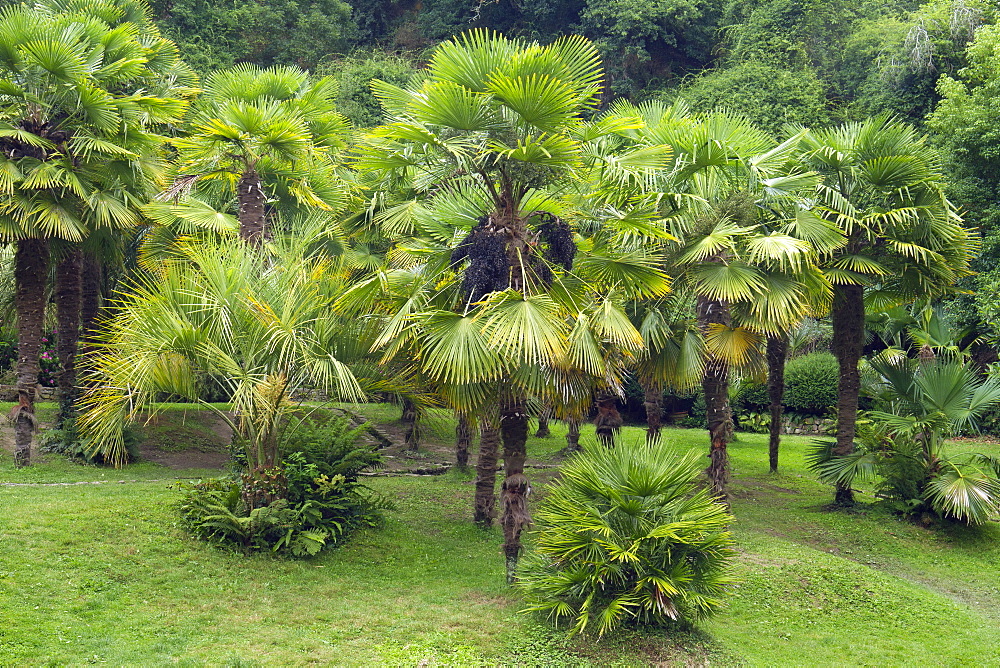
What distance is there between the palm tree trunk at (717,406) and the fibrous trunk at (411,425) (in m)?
4.47

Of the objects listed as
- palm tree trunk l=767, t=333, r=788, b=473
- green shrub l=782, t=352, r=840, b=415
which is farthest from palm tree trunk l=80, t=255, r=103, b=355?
green shrub l=782, t=352, r=840, b=415

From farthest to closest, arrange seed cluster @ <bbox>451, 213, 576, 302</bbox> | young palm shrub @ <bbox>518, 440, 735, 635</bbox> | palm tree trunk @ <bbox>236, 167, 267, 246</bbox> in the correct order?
1. palm tree trunk @ <bbox>236, 167, 267, 246</bbox>
2. seed cluster @ <bbox>451, 213, 576, 302</bbox>
3. young palm shrub @ <bbox>518, 440, 735, 635</bbox>

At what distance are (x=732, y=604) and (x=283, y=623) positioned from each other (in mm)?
5096

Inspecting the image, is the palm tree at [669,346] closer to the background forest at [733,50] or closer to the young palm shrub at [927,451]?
the young palm shrub at [927,451]

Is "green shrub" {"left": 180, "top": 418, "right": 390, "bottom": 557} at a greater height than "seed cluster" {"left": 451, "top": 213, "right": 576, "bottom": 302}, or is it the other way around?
"seed cluster" {"left": 451, "top": 213, "right": 576, "bottom": 302}

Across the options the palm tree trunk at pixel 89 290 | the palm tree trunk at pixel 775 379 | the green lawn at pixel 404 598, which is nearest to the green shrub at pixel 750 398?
the palm tree trunk at pixel 775 379

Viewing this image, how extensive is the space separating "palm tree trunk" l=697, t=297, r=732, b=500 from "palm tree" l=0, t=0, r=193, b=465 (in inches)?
361

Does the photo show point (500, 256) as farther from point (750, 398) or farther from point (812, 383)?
point (750, 398)

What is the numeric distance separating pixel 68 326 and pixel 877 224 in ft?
45.6

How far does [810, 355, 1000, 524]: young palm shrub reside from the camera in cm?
1321

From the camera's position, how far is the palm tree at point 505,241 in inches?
367

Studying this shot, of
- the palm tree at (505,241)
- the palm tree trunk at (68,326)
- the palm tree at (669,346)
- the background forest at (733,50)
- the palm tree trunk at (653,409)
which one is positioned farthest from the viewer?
the background forest at (733,50)

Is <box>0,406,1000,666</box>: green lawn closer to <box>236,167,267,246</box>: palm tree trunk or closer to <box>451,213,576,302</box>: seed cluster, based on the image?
<box>451,213,576,302</box>: seed cluster

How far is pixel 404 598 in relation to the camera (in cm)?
973
